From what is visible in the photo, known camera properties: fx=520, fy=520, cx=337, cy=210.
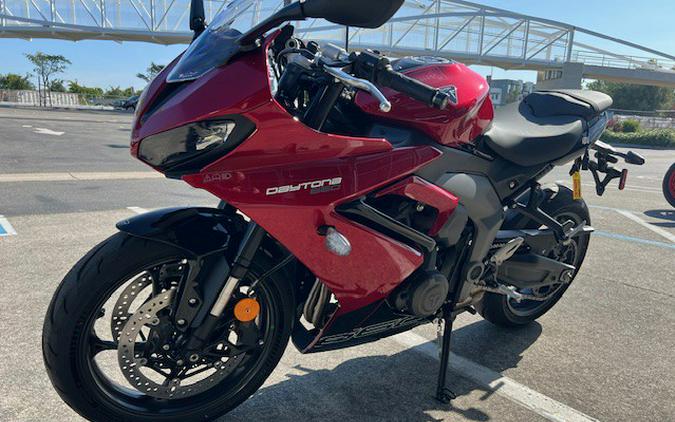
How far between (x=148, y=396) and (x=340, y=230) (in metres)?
1.04

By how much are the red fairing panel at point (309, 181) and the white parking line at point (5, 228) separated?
3.62 m

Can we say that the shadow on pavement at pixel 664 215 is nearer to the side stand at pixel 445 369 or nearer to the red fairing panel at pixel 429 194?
the side stand at pixel 445 369

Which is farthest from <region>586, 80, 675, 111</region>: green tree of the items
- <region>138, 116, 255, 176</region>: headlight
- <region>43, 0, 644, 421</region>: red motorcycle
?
<region>138, 116, 255, 176</region>: headlight

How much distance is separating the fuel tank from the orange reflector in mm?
928

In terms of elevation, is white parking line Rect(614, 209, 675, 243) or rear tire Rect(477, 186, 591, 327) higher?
rear tire Rect(477, 186, 591, 327)

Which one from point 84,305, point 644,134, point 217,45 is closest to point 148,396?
point 84,305

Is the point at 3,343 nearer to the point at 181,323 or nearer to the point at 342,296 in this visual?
the point at 181,323

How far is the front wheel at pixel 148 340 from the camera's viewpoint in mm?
1870

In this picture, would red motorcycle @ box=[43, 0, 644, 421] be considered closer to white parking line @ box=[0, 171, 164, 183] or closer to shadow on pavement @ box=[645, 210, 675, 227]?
white parking line @ box=[0, 171, 164, 183]

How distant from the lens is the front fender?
1.92m

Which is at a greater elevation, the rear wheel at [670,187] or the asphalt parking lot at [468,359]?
the asphalt parking lot at [468,359]

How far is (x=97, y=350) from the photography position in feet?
6.55

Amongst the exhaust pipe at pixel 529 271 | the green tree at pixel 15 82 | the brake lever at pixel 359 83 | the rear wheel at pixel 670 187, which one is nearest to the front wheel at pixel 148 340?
the brake lever at pixel 359 83

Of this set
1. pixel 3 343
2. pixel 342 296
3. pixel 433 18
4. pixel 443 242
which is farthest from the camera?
pixel 433 18
